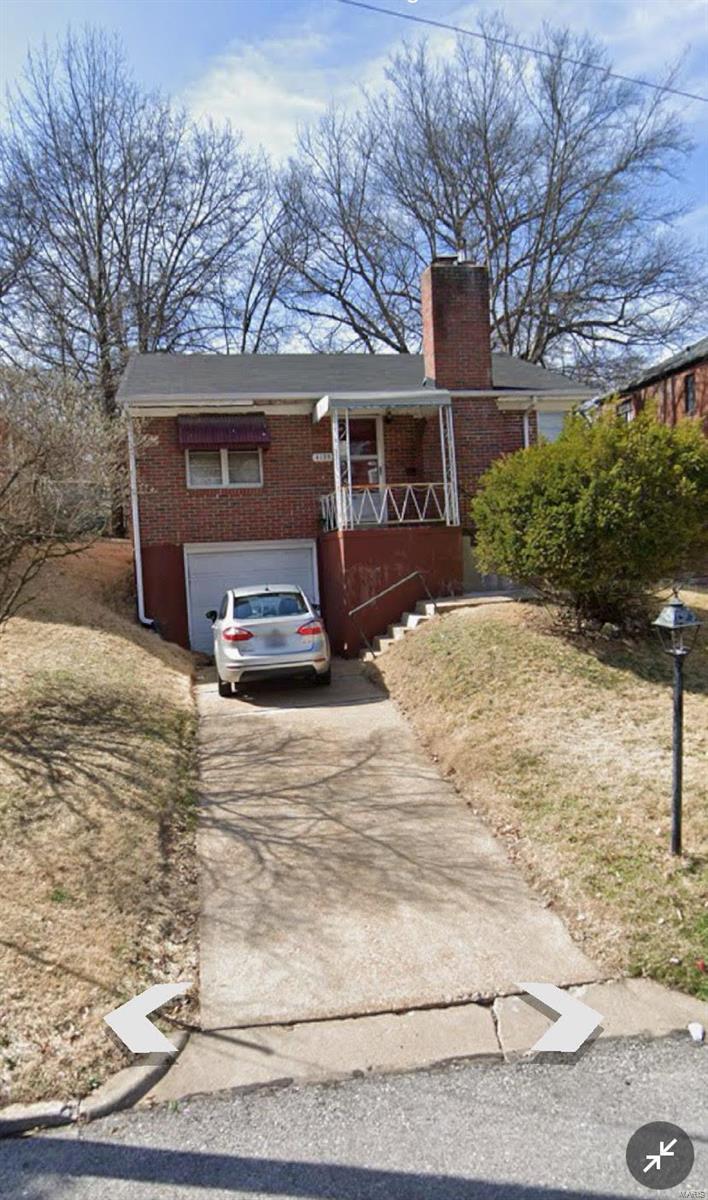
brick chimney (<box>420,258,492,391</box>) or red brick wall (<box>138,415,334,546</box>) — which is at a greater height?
brick chimney (<box>420,258,492,391</box>)

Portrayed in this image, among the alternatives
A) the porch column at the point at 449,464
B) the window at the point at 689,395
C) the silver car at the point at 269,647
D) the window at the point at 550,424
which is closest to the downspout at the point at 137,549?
the silver car at the point at 269,647

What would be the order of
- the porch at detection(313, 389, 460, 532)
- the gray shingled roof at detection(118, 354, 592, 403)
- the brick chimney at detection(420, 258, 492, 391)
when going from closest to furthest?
the porch at detection(313, 389, 460, 532) → the gray shingled roof at detection(118, 354, 592, 403) → the brick chimney at detection(420, 258, 492, 391)

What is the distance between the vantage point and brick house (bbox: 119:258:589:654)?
14.4 meters

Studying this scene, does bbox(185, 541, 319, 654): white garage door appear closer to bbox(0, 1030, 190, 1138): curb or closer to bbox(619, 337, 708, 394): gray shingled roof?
bbox(0, 1030, 190, 1138): curb

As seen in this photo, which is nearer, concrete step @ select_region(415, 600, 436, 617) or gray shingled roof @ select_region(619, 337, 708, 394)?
concrete step @ select_region(415, 600, 436, 617)

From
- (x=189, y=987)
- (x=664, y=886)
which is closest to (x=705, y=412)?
(x=664, y=886)

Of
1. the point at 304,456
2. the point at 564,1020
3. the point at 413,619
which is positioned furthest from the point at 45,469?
the point at 564,1020

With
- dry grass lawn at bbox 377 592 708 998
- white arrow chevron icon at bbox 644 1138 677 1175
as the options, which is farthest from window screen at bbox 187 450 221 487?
white arrow chevron icon at bbox 644 1138 677 1175

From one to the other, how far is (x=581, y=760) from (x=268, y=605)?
518cm

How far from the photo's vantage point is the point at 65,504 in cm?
951

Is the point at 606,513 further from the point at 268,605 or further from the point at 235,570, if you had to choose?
the point at 235,570

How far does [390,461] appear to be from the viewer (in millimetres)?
15953

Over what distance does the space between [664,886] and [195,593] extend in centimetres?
1129

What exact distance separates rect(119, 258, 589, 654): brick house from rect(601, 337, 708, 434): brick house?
384 inches
